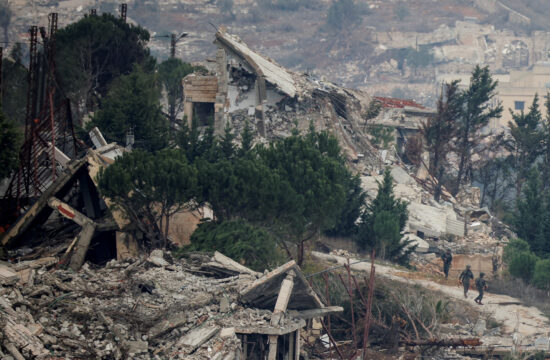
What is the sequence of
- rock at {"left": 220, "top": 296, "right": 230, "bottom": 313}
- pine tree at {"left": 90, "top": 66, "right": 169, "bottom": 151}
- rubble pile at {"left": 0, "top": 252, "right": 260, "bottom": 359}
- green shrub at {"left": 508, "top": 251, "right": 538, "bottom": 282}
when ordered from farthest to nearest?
pine tree at {"left": 90, "top": 66, "right": 169, "bottom": 151}
green shrub at {"left": 508, "top": 251, "right": 538, "bottom": 282}
rock at {"left": 220, "top": 296, "right": 230, "bottom": 313}
rubble pile at {"left": 0, "top": 252, "right": 260, "bottom": 359}

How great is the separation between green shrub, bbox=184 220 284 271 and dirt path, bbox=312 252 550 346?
4.07 metres

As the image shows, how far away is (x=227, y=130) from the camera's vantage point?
25.1 metres

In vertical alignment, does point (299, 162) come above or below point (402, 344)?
above

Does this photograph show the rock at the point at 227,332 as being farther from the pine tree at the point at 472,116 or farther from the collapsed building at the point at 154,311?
the pine tree at the point at 472,116

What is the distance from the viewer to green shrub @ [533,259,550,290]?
22172 mm

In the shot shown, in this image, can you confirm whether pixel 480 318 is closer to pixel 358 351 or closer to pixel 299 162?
pixel 358 351

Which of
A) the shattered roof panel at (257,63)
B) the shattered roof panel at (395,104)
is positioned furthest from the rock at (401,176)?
the shattered roof panel at (395,104)

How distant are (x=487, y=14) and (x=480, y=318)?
356 ft

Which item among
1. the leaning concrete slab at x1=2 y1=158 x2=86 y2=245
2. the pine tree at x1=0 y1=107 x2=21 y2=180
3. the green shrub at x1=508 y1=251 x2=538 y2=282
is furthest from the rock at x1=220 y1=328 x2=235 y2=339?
the green shrub at x1=508 y1=251 x2=538 y2=282

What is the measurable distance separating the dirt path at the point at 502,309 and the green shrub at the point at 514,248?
9.21ft

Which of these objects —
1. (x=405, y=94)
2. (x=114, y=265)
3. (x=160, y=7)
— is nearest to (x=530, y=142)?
(x=114, y=265)

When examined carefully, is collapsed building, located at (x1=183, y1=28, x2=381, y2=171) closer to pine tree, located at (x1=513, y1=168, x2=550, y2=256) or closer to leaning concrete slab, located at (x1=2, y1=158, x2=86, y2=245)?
pine tree, located at (x1=513, y1=168, x2=550, y2=256)

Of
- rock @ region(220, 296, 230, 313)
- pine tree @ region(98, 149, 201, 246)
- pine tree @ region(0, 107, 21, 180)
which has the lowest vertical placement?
rock @ region(220, 296, 230, 313)

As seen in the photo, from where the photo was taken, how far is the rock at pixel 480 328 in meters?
18.3
